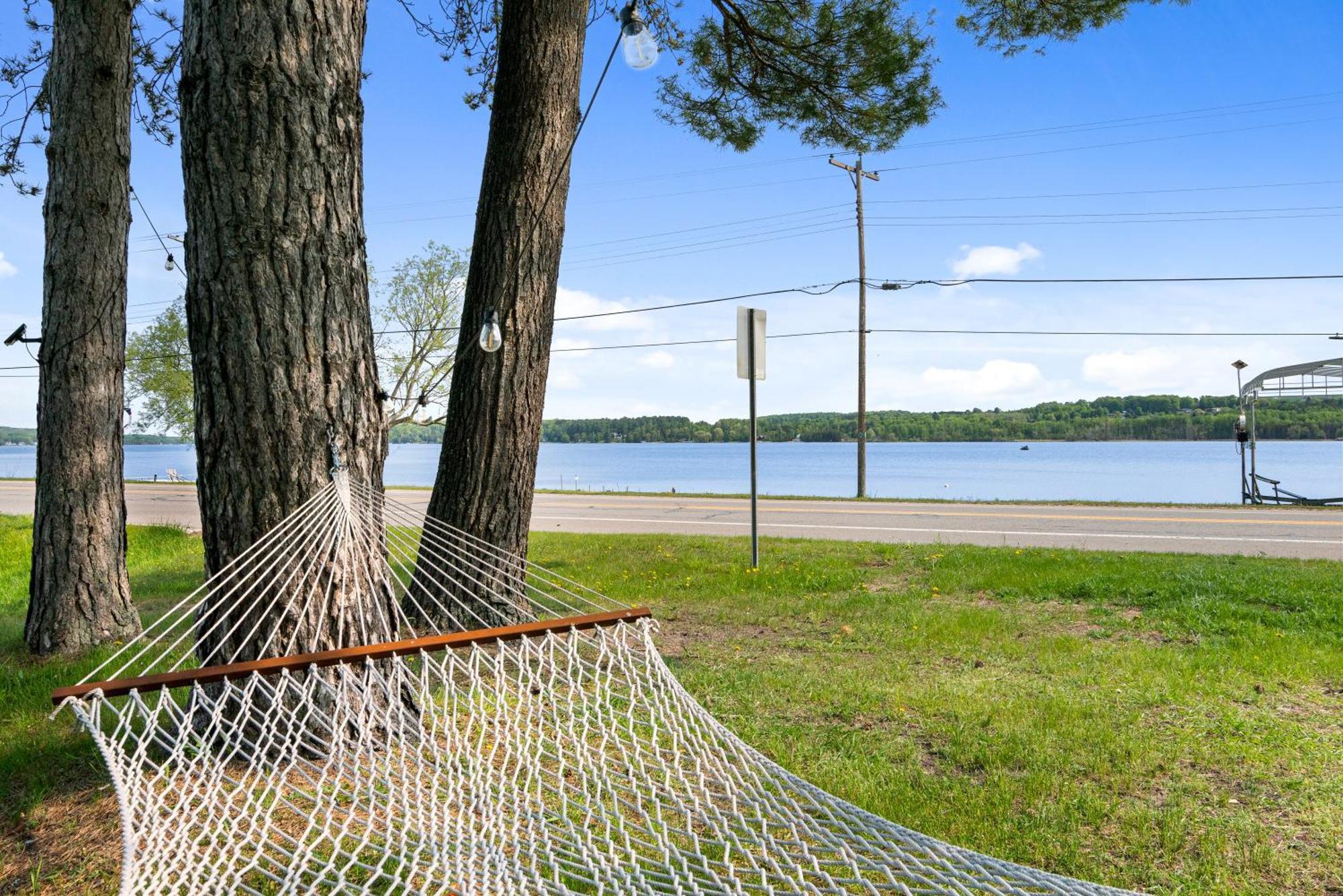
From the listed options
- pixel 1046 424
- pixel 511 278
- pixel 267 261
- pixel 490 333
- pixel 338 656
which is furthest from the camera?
pixel 1046 424

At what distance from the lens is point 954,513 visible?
1202 cm

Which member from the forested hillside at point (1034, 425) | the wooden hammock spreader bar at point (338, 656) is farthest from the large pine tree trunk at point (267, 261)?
the forested hillside at point (1034, 425)

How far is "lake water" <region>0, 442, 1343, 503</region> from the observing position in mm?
28438

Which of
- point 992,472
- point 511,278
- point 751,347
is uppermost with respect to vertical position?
point 511,278

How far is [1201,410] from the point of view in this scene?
31.3 metres

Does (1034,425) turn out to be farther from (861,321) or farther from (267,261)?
(267,261)

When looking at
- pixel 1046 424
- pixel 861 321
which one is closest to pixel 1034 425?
pixel 1046 424

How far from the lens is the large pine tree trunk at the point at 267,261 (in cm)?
268

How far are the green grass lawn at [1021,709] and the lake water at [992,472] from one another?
10085mm

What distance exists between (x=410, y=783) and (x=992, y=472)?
43.9 meters

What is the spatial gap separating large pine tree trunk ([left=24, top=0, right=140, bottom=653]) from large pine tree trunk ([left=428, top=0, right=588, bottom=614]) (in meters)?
1.71

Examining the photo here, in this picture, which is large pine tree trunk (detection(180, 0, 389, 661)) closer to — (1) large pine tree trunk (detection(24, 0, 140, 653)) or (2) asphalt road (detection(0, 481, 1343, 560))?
(1) large pine tree trunk (detection(24, 0, 140, 653))

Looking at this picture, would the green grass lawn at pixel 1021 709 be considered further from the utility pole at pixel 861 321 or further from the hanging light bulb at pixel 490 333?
the utility pole at pixel 861 321

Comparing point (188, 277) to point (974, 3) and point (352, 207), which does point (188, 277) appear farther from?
point (974, 3)
